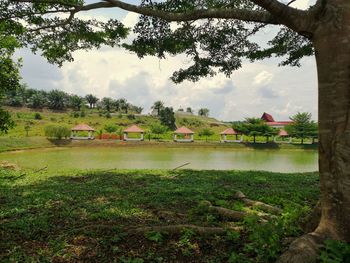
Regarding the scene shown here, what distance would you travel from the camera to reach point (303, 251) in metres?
2.65

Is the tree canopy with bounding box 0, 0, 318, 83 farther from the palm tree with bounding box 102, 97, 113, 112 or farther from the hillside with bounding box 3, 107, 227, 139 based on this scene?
the palm tree with bounding box 102, 97, 113, 112

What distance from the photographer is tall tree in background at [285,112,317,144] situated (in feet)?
140

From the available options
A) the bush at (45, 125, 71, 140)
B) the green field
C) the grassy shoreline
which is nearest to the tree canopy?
the green field

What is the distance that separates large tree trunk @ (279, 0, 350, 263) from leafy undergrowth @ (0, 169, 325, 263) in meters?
0.48

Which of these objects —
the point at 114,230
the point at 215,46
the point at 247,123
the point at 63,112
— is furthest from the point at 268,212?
the point at 63,112

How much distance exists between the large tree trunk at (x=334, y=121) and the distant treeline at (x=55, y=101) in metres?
66.8

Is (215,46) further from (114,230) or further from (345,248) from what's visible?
(345,248)

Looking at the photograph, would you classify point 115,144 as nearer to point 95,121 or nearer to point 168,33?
point 95,121

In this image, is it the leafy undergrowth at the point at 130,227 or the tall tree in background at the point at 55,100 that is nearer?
the leafy undergrowth at the point at 130,227

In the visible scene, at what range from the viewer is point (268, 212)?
445 centimetres

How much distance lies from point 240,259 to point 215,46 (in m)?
4.67

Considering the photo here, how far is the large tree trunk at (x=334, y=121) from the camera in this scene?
2.92 meters

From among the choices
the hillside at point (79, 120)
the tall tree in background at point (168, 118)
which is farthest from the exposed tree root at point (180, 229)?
the tall tree in background at point (168, 118)

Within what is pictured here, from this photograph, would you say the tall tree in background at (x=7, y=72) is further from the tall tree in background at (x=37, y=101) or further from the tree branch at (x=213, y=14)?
the tall tree in background at (x=37, y=101)
